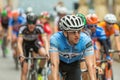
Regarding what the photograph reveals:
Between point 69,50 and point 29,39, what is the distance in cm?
423

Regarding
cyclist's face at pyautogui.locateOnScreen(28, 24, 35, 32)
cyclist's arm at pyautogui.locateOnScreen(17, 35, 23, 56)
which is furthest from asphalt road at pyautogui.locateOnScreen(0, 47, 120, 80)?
cyclist's face at pyautogui.locateOnScreen(28, 24, 35, 32)

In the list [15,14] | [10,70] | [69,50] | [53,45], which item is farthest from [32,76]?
[15,14]

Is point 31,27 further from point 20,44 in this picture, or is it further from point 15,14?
point 15,14

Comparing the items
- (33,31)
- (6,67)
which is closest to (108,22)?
(33,31)

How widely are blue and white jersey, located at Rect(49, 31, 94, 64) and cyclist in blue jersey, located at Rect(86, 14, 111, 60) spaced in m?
2.41

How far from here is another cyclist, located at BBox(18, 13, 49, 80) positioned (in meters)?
10.8

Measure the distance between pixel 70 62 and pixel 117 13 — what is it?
1498 centimetres

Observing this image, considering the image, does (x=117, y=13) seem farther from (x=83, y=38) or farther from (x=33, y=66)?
(x=83, y=38)

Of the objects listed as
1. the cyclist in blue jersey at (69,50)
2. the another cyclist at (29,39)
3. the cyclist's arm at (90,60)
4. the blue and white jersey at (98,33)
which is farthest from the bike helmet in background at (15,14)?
the cyclist's arm at (90,60)

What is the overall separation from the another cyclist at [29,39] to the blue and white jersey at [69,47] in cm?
295

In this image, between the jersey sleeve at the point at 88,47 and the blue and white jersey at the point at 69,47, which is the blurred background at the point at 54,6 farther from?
the jersey sleeve at the point at 88,47

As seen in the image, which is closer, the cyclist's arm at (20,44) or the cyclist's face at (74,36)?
the cyclist's face at (74,36)

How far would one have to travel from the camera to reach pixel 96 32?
10.3 meters

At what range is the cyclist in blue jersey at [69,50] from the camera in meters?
7.03
